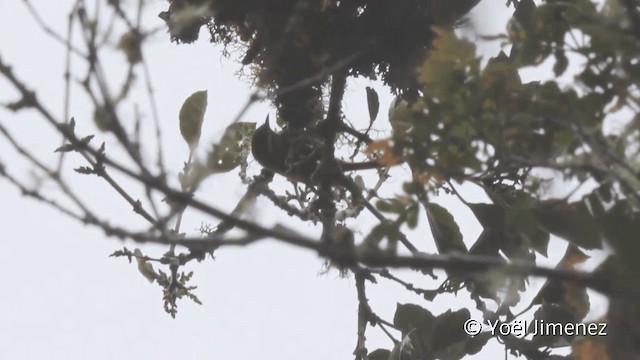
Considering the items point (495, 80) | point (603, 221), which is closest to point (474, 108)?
point (495, 80)

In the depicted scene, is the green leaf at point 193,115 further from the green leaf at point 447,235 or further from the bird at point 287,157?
the green leaf at point 447,235

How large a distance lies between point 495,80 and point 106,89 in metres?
0.37

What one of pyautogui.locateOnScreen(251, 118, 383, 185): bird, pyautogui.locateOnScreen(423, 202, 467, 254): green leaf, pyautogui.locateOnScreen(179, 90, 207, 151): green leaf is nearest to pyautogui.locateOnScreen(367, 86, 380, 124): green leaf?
pyautogui.locateOnScreen(251, 118, 383, 185): bird

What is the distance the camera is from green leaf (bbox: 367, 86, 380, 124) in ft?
5.08

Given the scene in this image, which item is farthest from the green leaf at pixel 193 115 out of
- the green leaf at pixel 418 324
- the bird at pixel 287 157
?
the green leaf at pixel 418 324

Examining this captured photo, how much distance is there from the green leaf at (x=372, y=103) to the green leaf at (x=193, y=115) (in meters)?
0.37

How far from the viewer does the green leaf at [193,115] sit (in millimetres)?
1243

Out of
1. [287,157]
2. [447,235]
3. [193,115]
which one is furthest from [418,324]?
[193,115]

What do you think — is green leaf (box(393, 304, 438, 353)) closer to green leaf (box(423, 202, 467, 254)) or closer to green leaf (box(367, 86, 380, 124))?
green leaf (box(423, 202, 467, 254))

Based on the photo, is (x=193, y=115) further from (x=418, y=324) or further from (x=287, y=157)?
(x=418, y=324)

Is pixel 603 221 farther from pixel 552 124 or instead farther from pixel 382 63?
pixel 382 63

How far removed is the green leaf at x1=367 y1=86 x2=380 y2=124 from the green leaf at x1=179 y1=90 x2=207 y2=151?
37cm

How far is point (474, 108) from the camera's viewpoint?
2.89 feet

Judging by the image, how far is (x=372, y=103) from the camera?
5.09ft
